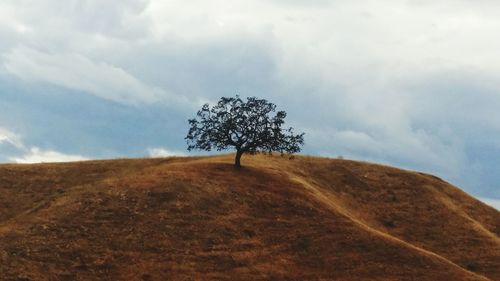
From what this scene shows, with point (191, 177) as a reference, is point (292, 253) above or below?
below

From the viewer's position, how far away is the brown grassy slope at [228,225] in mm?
50250

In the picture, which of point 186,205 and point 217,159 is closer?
point 186,205

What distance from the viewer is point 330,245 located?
56.0m

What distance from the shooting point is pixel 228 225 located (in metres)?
58.3

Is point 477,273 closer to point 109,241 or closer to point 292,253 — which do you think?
point 292,253

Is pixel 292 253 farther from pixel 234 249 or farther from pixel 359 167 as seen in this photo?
pixel 359 167

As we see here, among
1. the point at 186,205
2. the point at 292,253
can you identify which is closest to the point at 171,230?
the point at 186,205

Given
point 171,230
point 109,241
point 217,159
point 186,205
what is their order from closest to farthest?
point 109,241, point 171,230, point 186,205, point 217,159

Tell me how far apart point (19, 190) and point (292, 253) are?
32.4 meters

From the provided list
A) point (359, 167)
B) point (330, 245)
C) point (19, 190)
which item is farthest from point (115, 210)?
point (359, 167)

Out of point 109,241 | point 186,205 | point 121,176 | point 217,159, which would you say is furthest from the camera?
point 217,159

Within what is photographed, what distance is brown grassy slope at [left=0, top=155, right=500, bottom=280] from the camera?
50.2 m

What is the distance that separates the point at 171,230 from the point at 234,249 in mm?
6287

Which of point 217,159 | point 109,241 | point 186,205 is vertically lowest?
point 109,241
